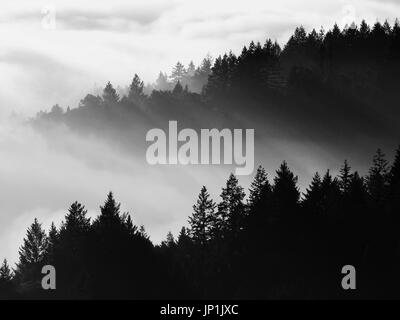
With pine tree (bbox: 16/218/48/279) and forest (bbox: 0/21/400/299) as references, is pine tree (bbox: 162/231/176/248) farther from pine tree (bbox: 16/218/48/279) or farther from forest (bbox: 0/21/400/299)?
pine tree (bbox: 16/218/48/279)

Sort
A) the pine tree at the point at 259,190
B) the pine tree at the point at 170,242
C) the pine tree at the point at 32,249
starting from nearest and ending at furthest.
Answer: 1. the pine tree at the point at 259,190
2. the pine tree at the point at 170,242
3. the pine tree at the point at 32,249

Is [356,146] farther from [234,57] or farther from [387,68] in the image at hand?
[234,57]

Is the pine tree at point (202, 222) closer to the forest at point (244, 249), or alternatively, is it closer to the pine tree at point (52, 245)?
the forest at point (244, 249)

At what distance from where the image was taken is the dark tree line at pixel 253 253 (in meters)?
75.6

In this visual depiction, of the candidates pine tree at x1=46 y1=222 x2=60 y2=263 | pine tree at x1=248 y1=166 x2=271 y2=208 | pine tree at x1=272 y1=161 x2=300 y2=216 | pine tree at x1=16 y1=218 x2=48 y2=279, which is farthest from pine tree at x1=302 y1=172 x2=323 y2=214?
pine tree at x1=16 y1=218 x2=48 y2=279

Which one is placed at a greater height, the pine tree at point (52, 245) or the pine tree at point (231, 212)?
the pine tree at point (231, 212)

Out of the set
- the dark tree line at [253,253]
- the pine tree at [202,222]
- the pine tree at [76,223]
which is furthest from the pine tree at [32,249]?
the pine tree at [202,222]

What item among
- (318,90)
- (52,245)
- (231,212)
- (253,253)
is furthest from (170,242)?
(318,90)

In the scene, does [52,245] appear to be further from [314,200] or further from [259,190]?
[314,200]

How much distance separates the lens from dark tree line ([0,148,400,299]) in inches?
2975
